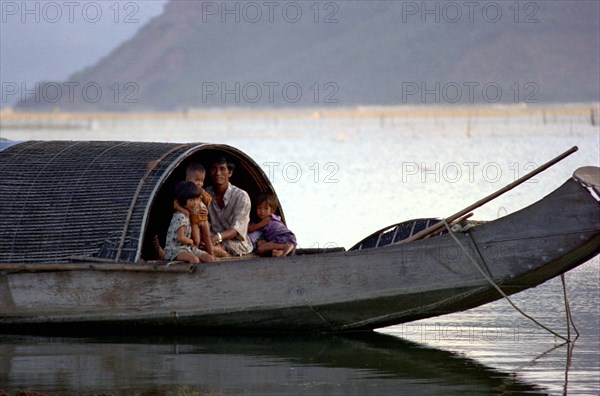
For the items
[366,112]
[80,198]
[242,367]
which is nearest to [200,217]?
[80,198]

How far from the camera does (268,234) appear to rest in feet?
40.3

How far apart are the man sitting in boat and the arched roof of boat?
0.28 m

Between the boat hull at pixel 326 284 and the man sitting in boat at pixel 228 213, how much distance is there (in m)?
0.99

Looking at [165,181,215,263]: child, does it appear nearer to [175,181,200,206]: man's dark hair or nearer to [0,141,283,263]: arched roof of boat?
[175,181,200,206]: man's dark hair

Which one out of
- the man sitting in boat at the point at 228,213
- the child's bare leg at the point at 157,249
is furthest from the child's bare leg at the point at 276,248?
the child's bare leg at the point at 157,249

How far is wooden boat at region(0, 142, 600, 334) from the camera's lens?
1028 centimetres

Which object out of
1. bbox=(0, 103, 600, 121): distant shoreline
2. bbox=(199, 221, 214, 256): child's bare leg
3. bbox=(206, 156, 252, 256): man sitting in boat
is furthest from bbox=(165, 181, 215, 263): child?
bbox=(0, 103, 600, 121): distant shoreline

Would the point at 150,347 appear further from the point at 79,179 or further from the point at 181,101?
the point at 181,101

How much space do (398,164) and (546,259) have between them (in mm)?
37614

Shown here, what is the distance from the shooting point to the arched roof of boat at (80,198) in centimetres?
1117

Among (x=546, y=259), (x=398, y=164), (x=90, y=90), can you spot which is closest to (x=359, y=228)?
(x=546, y=259)

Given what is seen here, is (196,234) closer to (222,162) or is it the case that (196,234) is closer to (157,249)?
(222,162)

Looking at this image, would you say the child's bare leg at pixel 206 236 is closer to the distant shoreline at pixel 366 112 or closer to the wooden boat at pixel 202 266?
the wooden boat at pixel 202 266

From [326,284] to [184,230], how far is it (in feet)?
4.36
